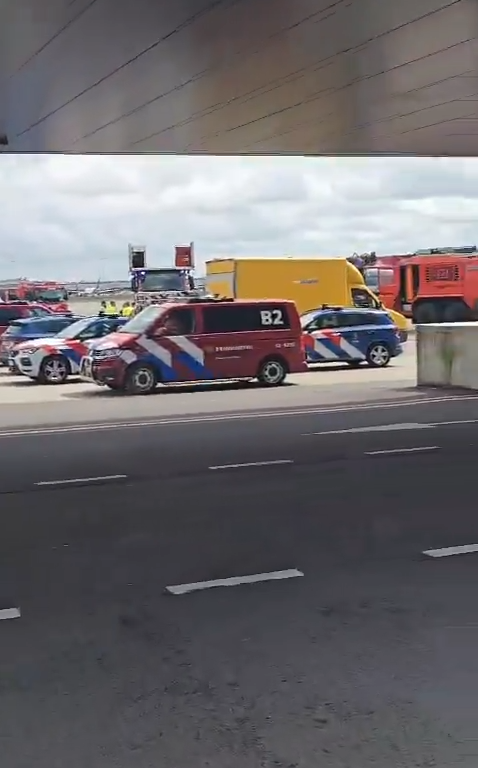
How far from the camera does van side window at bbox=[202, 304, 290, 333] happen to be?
21000 mm

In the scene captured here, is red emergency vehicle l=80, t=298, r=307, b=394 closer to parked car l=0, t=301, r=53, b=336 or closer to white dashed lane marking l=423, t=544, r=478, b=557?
parked car l=0, t=301, r=53, b=336

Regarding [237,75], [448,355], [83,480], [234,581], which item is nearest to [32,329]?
[448,355]

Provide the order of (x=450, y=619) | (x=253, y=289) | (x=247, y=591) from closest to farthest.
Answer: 1. (x=450, y=619)
2. (x=247, y=591)
3. (x=253, y=289)

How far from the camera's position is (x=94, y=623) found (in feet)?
18.2

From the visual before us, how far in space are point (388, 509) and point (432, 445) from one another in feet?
12.8

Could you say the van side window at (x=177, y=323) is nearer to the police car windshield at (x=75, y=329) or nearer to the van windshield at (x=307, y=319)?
the police car windshield at (x=75, y=329)

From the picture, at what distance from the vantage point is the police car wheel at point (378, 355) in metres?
26.4

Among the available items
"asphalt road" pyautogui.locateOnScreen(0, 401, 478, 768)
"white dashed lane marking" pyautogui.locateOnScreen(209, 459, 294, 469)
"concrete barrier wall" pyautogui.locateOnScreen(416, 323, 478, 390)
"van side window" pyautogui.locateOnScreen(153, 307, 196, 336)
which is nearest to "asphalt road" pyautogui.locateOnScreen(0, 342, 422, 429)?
"concrete barrier wall" pyautogui.locateOnScreen(416, 323, 478, 390)

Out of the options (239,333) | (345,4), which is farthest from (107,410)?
(345,4)

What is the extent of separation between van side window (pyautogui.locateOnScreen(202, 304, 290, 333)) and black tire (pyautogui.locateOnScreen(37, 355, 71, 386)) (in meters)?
4.38

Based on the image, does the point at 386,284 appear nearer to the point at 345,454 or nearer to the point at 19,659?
the point at 345,454

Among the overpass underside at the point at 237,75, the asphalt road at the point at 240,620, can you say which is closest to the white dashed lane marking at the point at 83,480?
the asphalt road at the point at 240,620

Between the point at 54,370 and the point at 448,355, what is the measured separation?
30.6 feet

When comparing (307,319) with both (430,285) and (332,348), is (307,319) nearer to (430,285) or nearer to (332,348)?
(332,348)
